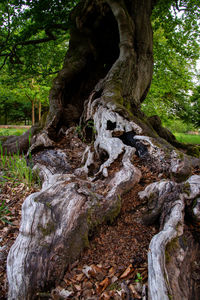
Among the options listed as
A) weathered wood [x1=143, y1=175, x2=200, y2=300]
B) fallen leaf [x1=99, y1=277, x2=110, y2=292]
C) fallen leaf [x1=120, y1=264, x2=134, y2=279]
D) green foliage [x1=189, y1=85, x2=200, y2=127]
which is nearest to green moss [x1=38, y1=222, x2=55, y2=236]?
fallen leaf [x1=99, y1=277, x2=110, y2=292]

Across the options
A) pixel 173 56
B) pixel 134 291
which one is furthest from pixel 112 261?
pixel 173 56

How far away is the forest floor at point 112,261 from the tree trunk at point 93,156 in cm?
10

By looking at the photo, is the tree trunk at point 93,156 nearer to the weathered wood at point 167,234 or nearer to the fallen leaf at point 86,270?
the weathered wood at point 167,234

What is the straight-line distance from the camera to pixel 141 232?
184 cm

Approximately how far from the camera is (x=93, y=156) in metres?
3.21

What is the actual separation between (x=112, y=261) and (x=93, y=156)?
1.85 meters

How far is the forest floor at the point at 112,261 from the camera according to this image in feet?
4.41

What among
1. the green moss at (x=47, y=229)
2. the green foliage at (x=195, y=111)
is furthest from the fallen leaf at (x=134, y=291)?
the green foliage at (x=195, y=111)

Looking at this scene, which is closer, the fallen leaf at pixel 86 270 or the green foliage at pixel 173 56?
the fallen leaf at pixel 86 270

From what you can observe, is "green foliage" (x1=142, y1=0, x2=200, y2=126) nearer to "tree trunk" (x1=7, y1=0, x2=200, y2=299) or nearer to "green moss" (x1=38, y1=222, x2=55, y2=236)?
"tree trunk" (x1=7, y1=0, x2=200, y2=299)

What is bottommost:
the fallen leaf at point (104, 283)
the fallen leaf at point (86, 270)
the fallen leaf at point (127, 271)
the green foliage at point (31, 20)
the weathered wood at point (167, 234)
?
the fallen leaf at point (104, 283)

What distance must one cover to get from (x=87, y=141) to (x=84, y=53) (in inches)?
115

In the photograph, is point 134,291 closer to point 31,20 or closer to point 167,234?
point 167,234

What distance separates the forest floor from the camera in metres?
1.34
